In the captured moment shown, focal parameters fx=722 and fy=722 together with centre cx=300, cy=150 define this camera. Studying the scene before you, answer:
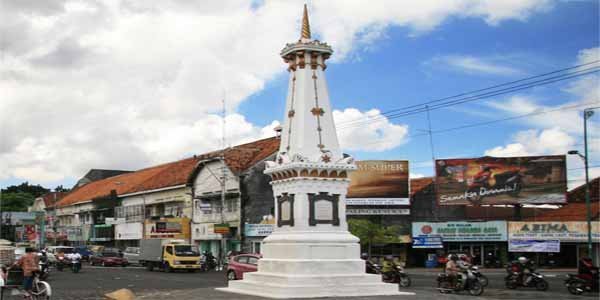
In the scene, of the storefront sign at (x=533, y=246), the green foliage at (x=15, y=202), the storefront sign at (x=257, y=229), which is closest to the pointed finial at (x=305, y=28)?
the storefront sign at (x=257, y=229)

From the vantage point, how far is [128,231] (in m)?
70.5

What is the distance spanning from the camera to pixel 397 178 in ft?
177

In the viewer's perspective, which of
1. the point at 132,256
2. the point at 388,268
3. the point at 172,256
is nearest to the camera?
the point at 388,268

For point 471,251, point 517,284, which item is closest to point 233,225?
point 471,251

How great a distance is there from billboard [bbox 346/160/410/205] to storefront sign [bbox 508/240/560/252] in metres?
8.49

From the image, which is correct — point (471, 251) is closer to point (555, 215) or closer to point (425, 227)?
point (425, 227)

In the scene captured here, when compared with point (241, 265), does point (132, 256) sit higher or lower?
lower

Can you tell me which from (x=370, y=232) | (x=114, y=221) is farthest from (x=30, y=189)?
(x=370, y=232)

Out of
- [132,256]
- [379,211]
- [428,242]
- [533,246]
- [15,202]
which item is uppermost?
[15,202]

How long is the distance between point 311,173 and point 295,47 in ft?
12.6

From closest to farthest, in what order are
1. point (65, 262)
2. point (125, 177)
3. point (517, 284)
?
point (517, 284), point (65, 262), point (125, 177)

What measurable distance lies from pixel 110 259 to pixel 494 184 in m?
29.1

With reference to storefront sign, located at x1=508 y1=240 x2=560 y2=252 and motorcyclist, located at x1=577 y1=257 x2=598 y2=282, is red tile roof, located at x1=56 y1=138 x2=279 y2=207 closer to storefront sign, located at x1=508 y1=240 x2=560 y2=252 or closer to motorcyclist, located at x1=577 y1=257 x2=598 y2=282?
storefront sign, located at x1=508 y1=240 x2=560 y2=252

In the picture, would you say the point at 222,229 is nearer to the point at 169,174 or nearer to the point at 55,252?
the point at 55,252
